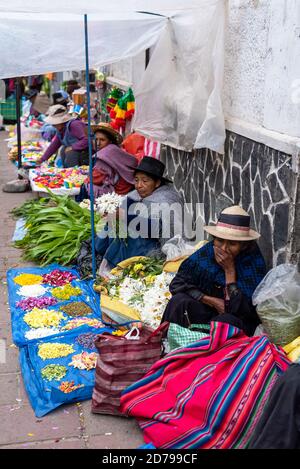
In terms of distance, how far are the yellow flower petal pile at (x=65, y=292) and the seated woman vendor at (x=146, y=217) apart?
1.52 ft

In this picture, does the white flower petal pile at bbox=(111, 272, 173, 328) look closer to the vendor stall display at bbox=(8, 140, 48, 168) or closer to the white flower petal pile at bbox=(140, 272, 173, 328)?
the white flower petal pile at bbox=(140, 272, 173, 328)

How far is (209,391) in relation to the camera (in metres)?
3.41

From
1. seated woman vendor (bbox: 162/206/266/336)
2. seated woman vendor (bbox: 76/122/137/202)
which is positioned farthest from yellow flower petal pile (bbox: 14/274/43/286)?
seated woman vendor (bbox: 162/206/266/336)

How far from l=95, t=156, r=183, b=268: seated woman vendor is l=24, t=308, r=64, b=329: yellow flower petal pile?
95 cm

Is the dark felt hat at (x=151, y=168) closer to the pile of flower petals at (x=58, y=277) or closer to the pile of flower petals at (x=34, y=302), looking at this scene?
the pile of flower petals at (x=58, y=277)

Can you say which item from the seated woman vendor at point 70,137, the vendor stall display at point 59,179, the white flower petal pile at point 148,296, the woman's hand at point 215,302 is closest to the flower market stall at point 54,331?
the white flower petal pile at point 148,296

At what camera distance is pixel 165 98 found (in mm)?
6254

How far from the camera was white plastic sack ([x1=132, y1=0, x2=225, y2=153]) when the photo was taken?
5215 millimetres

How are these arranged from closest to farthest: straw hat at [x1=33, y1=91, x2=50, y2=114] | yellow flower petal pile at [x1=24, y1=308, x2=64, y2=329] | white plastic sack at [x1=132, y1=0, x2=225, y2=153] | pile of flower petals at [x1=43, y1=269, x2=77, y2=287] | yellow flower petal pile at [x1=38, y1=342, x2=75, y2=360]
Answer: yellow flower petal pile at [x1=38, y1=342, x2=75, y2=360] → yellow flower petal pile at [x1=24, y1=308, x2=64, y2=329] → white plastic sack at [x1=132, y1=0, x2=225, y2=153] → pile of flower petals at [x1=43, y1=269, x2=77, y2=287] → straw hat at [x1=33, y1=91, x2=50, y2=114]

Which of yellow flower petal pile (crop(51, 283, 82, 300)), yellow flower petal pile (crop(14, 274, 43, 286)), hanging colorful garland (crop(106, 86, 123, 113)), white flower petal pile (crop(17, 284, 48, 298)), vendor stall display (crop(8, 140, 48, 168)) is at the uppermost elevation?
hanging colorful garland (crop(106, 86, 123, 113))

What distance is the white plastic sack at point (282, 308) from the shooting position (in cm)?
394

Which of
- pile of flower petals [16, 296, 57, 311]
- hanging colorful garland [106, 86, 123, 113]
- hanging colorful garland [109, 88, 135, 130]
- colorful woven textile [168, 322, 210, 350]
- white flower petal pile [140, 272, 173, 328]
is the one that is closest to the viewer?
colorful woven textile [168, 322, 210, 350]

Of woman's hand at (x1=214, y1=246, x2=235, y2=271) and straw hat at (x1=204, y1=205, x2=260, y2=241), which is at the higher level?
straw hat at (x1=204, y1=205, x2=260, y2=241)
